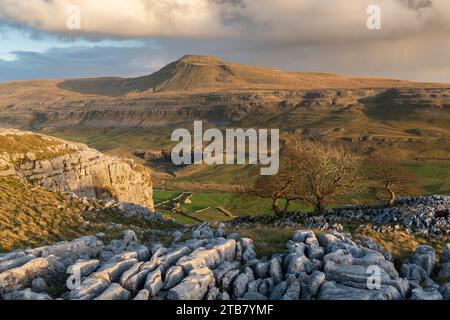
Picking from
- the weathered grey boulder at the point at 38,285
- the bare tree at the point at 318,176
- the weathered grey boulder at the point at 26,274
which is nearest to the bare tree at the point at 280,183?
the bare tree at the point at 318,176

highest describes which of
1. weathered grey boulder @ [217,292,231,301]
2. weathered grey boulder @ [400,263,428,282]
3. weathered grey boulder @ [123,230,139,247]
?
weathered grey boulder @ [217,292,231,301]

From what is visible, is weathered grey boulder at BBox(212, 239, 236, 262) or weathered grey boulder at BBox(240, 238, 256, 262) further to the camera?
weathered grey boulder at BBox(240, 238, 256, 262)

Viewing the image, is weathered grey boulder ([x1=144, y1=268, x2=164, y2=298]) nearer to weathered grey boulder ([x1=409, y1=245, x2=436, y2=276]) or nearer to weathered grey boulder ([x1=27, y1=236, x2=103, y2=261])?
weathered grey boulder ([x1=27, y1=236, x2=103, y2=261])

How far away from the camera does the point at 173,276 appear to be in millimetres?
24141

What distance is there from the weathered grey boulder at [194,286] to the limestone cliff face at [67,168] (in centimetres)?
3837

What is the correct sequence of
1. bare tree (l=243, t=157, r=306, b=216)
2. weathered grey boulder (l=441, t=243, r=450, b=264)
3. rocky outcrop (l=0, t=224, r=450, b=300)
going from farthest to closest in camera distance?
bare tree (l=243, t=157, r=306, b=216) → weathered grey boulder (l=441, t=243, r=450, b=264) → rocky outcrop (l=0, t=224, r=450, b=300)

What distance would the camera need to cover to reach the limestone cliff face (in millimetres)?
59781

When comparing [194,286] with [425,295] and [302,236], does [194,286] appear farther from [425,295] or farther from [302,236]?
[425,295]

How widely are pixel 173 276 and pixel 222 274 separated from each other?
297cm

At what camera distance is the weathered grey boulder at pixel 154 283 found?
912 inches

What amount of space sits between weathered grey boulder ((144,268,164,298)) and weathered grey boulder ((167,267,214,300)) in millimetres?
969

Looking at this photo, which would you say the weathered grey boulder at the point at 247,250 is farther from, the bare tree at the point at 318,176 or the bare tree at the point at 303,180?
the bare tree at the point at 318,176

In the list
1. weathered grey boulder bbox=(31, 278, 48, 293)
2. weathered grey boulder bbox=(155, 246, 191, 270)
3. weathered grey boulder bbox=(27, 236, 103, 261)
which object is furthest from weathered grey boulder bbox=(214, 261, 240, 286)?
weathered grey boulder bbox=(27, 236, 103, 261)

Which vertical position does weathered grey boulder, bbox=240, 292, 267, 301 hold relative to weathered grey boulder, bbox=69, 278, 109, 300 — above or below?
below
